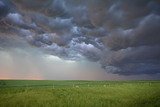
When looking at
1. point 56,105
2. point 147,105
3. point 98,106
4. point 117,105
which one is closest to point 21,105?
point 56,105

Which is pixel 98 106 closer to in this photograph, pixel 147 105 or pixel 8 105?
pixel 147 105

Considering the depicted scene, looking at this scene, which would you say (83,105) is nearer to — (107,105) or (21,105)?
(107,105)

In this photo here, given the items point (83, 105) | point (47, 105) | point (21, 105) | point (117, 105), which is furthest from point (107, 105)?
point (21, 105)

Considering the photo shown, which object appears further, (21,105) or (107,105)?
(107,105)

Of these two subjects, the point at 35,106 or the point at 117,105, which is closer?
the point at 35,106

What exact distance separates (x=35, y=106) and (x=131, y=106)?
11.4m

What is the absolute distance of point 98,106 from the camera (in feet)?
90.8

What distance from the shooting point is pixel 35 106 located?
26594 mm

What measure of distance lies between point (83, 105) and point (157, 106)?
28.6 feet

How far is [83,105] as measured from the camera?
28156 millimetres

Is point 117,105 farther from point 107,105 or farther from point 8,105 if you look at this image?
point 8,105

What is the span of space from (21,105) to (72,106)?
5998mm

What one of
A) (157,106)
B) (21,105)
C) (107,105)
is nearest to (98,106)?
(107,105)

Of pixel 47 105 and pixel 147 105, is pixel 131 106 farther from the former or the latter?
pixel 47 105
